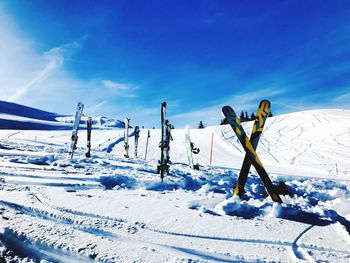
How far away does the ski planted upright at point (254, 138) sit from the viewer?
14.5 feet

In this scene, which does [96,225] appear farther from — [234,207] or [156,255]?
[234,207]

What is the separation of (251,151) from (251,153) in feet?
0.10

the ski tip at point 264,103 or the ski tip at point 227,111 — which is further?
the ski tip at point 264,103

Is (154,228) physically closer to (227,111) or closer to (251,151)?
(251,151)

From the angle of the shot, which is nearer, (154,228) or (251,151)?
(154,228)

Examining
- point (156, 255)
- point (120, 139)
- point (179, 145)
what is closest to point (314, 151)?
point (179, 145)

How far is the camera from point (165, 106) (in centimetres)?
854

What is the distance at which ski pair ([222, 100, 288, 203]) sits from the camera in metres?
4.28

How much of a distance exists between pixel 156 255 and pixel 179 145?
24817 millimetres

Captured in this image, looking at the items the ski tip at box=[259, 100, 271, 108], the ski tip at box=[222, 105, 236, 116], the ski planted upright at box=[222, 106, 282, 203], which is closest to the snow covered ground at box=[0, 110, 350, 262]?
the ski planted upright at box=[222, 106, 282, 203]

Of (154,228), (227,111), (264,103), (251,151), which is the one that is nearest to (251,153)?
(251,151)

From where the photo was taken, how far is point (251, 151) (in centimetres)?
442

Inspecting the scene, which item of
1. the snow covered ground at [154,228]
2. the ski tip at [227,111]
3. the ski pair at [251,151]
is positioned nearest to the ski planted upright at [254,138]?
the ski pair at [251,151]

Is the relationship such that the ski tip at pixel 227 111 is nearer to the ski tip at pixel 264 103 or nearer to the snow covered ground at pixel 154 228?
the ski tip at pixel 264 103
